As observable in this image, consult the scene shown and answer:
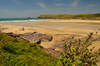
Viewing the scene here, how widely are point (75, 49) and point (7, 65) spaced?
2.04 m

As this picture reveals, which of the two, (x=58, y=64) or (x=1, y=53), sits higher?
(x=1, y=53)

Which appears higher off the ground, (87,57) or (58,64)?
(87,57)

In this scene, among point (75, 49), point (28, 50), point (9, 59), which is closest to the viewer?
point (9, 59)

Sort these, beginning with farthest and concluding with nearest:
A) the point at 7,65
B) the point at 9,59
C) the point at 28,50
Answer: the point at 28,50 → the point at 9,59 → the point at 7,65

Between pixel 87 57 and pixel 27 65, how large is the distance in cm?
171

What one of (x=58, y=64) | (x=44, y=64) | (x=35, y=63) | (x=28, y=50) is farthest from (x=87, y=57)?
(x=28, y=50)

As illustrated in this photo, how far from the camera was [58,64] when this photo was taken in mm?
2611

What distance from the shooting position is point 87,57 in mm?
2662

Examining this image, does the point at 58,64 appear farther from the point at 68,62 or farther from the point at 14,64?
the point at 14,64

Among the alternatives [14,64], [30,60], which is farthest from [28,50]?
[14,64]

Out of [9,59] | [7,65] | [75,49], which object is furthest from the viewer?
[75,49]

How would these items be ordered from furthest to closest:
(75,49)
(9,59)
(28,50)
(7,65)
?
(28,50) → (75,49) → (9,59) → (7,65)

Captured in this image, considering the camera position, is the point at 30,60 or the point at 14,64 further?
the point at 30,60

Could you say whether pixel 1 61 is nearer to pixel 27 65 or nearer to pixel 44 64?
pixel 27 65
